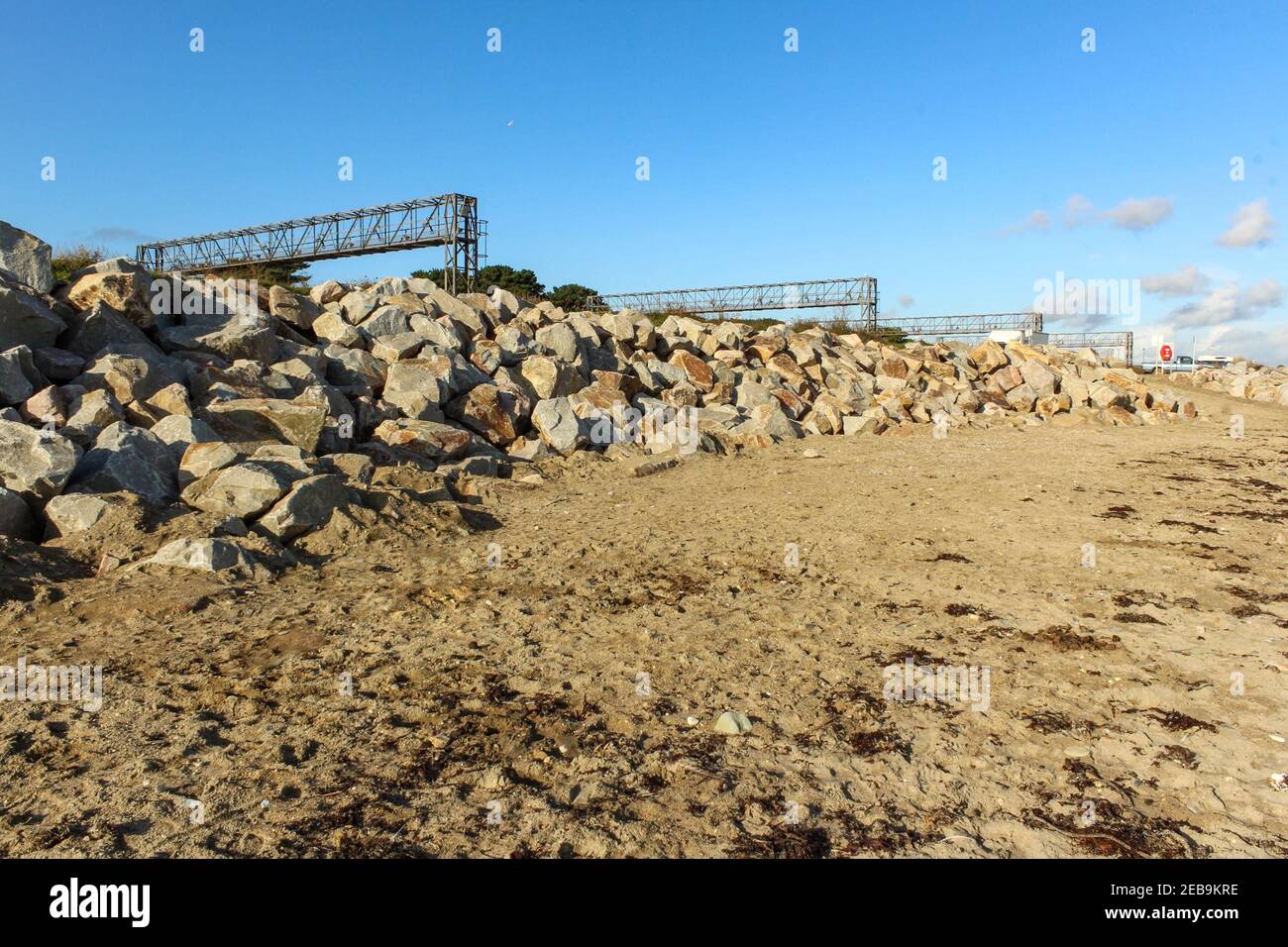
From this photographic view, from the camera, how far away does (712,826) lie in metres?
2.65

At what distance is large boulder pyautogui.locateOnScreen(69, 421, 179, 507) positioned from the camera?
18.6 feet

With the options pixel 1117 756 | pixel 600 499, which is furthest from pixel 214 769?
pixel 600 499

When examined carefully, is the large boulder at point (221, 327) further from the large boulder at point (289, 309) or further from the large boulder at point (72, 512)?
the large boulder at point (72, 512)

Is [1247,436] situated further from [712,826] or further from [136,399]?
[136,399]

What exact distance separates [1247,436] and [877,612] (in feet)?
41.6

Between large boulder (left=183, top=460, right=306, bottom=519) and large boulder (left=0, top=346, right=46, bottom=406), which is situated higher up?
large boulder (left=0, top=346, right=46, bottom=406)

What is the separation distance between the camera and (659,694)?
12.1ft

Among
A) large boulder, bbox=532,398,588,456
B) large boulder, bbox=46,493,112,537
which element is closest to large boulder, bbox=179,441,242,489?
large boulder, bbox=46,493,112,537

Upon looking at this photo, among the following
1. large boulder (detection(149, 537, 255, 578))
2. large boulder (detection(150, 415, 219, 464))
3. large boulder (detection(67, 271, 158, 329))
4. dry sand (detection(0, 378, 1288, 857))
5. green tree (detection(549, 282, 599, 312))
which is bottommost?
dry sand (detection(0, 378, 1288, 857))

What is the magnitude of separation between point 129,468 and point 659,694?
4546 millimetres

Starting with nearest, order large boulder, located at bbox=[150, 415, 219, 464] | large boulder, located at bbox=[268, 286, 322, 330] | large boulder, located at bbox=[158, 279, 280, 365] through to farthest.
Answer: large boulder, located at bbox=[150, 415, 219, 464]
large boulder, located at bbox=[158, 279, 280, 365]
large boulder, located at bbox=[268, 286, 322, 330]

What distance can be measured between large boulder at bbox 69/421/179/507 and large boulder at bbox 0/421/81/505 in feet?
0.50

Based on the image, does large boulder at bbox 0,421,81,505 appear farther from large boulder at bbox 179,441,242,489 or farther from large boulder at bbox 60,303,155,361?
large boulder at bbox 60,303,155,361
